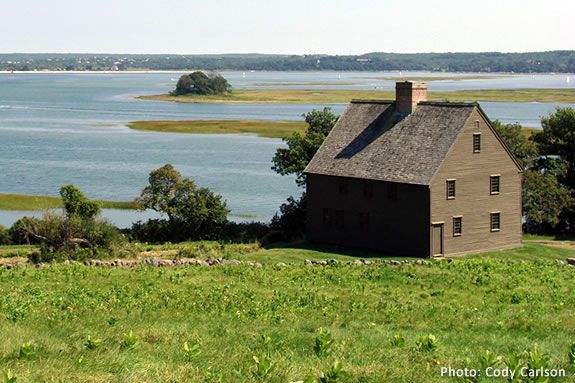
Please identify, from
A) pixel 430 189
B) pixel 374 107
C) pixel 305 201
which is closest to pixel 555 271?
pixel 430 189

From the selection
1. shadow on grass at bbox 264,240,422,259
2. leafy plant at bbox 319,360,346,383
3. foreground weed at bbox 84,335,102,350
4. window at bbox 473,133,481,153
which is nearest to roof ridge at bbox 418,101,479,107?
window at bbox 473,133,481,153

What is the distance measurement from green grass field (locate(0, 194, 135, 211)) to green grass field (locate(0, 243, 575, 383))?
97.4 ft

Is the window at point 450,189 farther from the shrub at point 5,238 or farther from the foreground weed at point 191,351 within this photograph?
the foreground weed at point 191,351

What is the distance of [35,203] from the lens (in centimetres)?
6981

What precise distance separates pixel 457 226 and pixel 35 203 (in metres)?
34.0

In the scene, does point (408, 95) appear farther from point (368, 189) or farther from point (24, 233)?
point (24, 233)

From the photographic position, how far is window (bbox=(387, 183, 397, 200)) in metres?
47.8

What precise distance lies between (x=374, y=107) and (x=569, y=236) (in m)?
15.4

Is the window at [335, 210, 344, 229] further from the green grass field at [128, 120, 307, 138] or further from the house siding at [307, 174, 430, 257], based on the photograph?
the green grass field at [128, 120, 307, 138]

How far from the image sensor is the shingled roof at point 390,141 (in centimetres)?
4759

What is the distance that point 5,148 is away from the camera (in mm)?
105250

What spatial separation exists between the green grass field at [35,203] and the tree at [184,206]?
12521 millimetres

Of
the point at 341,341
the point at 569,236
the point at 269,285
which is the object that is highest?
the point at 341,341

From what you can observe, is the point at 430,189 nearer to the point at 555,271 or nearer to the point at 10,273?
the point at 555,271
